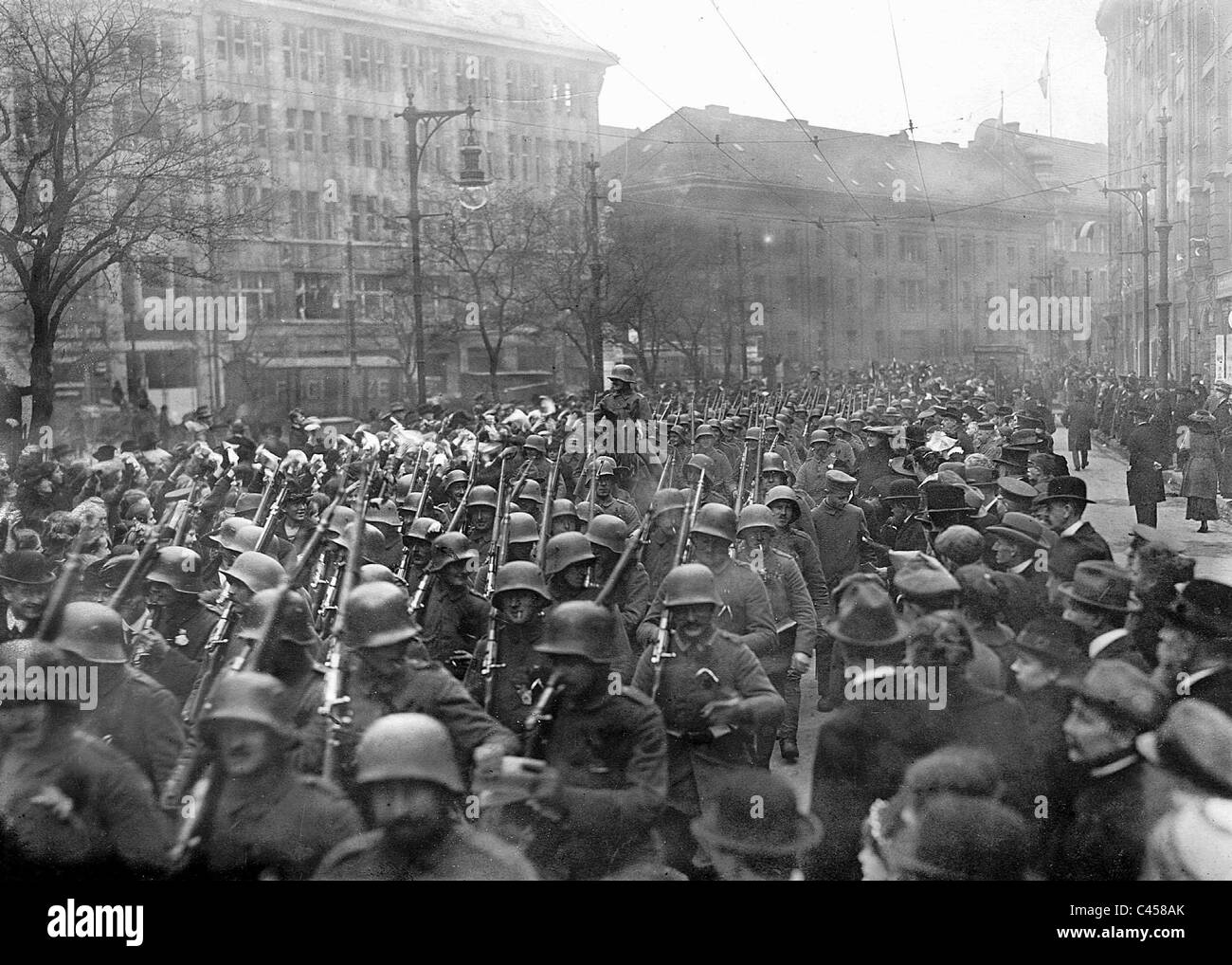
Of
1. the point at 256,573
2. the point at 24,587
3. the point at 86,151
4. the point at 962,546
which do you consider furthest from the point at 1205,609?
the point at 86,151

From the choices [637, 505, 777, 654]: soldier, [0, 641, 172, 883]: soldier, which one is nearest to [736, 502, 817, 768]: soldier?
[637, 505, 777, 654]: soldier

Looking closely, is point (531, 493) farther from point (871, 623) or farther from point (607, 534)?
point (871, 623)

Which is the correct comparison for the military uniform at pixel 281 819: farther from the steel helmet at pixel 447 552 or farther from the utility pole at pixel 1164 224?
the utility pole at pixel 1164 224

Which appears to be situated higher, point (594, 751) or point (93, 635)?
point (93, 635)

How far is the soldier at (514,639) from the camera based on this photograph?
5.95m

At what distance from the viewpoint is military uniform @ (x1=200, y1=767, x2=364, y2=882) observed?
4645 millimetres

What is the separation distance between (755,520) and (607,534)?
95 centimetres

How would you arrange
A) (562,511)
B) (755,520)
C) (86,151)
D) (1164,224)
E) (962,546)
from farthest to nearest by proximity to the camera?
(1164,224)
(86,151)
(562,511)
(755,520)
(962,546)

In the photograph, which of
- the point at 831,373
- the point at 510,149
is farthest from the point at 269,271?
the point at 831,373

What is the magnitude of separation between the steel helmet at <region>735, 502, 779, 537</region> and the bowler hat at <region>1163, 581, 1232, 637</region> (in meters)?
2.62

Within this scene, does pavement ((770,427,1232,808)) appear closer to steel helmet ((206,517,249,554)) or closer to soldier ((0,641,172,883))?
soldier ((0,641,172,883))

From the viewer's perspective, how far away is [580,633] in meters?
4.99
